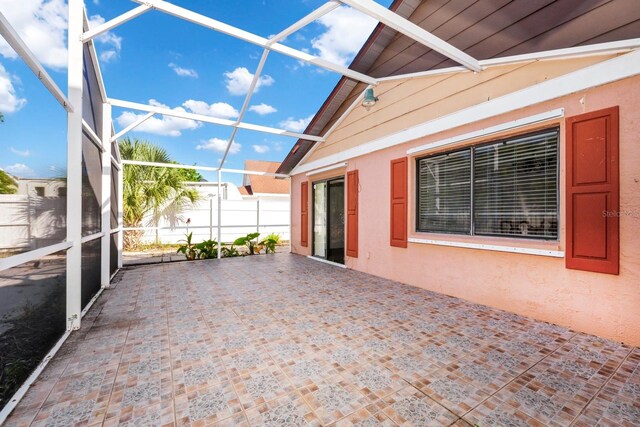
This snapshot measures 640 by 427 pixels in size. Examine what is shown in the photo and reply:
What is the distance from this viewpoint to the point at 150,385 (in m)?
1.93

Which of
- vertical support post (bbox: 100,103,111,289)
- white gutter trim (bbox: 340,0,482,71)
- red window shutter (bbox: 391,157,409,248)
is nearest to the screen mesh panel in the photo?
vertical support post (bbox: 100,103,111,289)

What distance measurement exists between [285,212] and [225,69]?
672 cm

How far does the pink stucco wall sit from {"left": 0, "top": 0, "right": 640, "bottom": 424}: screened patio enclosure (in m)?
0.42

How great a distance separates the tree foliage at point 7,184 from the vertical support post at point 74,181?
116 cm

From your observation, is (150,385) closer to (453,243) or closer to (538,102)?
(453,243)

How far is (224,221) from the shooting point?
1195 cm

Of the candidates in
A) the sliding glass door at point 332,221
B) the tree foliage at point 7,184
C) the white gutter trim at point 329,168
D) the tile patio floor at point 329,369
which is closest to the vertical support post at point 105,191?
the tile patio floor at point 329,369

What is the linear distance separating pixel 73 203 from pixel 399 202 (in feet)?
14.6

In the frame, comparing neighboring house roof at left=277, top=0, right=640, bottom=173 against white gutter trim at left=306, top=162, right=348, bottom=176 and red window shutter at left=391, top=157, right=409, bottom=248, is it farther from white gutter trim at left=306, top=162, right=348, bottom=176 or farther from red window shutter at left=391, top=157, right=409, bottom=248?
white gutter trim at left=306, top=162, right=348, bottom=176

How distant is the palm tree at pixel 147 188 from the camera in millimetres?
9789

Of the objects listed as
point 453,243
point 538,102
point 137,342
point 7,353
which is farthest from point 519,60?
point 7,353

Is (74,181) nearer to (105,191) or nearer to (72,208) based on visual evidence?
(72,208)

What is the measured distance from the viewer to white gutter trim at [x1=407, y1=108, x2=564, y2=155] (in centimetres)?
301

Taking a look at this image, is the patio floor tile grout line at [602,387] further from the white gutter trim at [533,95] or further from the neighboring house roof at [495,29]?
the neighboring house roof at [495,29]
